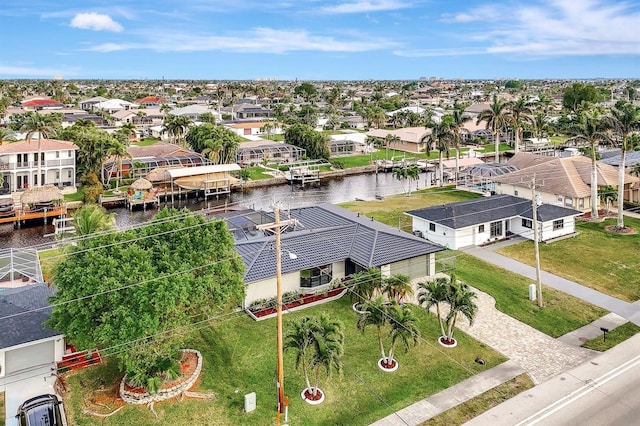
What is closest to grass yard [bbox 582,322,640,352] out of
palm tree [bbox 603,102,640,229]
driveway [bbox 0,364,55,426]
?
palm tree [bbox 603,102,640,229]

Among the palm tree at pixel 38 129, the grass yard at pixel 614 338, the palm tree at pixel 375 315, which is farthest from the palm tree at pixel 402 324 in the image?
the palm tree at pixel 38 129

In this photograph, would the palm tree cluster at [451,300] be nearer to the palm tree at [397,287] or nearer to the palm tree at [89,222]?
the palm tree at [397,287]

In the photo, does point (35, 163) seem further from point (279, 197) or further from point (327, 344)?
point (327, 344)

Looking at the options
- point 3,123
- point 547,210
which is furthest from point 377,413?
point 3,123

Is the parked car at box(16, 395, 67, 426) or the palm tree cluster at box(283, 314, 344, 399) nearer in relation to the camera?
the parked car at box(16, 395, 67, 426)

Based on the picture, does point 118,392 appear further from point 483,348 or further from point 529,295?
point 529,295

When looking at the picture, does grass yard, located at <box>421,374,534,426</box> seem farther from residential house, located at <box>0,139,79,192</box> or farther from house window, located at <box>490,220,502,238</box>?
residential house, located at <box>0,139,79,192</box>
